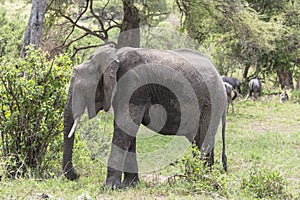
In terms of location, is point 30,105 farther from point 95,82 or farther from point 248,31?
point 248,31

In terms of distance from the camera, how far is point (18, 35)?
21922 mm

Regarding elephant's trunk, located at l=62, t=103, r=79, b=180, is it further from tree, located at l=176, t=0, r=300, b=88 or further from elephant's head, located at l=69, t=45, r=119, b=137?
→ tree, located at l=176, t=0, r=300, b=88

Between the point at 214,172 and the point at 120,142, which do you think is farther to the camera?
the point at 120,142

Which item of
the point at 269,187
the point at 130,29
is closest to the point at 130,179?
the point at 269,187

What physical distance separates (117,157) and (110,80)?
Answer: 0.97 metres

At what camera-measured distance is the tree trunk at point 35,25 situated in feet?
27.9

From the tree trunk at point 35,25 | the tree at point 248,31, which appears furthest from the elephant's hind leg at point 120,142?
the tree at point 248,31

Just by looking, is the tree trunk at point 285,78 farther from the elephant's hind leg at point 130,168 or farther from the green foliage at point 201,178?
the green foliage at point 201,178

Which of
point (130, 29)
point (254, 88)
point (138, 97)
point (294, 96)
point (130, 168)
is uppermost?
point (138, 97)

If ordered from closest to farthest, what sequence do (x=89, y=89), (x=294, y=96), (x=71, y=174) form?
(x=89, y=89) → (x=71, y=174) → (x=294, y=96)

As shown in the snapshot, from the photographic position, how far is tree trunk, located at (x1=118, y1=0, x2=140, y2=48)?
50.4 ft

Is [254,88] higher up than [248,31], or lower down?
lower down

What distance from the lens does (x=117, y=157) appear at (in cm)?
603

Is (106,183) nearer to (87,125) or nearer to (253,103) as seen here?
(87,125)
